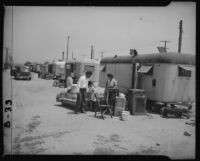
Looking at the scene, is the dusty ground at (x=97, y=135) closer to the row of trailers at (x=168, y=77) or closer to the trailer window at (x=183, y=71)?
the row of trailers at (x=168, y=77)

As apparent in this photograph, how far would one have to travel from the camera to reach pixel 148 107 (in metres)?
12.9

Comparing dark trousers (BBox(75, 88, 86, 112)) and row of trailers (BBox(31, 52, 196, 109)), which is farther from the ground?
row of trailers (BBox(31, 52, 196, 109))

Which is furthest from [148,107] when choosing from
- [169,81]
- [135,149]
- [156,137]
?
[135,149]

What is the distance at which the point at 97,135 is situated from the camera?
7.79 meters

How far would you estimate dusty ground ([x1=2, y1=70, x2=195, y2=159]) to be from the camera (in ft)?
21.8

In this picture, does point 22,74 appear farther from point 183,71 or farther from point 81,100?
point 183,71

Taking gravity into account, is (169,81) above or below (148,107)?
above

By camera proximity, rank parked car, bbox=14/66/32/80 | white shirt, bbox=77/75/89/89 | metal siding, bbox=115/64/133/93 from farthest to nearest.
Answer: parked car, bbox=14/66/32/80
metal siding, bbox=115/64/133/93
white shirt, bbox=77/75/89/89

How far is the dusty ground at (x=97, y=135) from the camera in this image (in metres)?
6.63

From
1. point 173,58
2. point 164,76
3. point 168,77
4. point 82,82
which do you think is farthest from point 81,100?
point 173,58

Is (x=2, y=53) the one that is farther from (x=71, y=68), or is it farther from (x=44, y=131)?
(x=71, y=68)

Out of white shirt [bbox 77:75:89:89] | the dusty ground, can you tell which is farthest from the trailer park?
white shirt [bbox 77:75:89:89]

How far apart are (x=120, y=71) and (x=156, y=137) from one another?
7.92m

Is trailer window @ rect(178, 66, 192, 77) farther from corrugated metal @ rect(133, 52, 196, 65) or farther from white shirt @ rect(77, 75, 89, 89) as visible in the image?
white shirt @ rect(77, 75, 89, 89)
